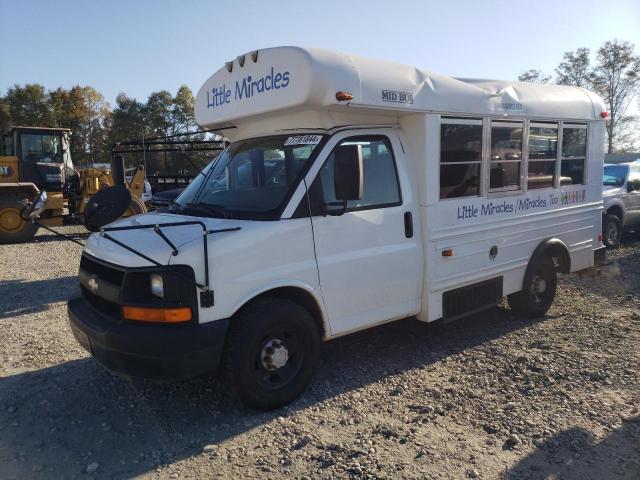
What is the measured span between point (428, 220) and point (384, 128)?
2.98 ft

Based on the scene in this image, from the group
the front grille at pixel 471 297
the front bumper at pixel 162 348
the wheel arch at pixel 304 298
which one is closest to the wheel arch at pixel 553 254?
the front grille at pixel 471 297

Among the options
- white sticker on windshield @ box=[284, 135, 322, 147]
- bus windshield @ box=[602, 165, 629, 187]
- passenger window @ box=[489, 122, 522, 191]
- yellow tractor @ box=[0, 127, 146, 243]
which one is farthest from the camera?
yellow tractor @ box=[0, 127, 146, 243]

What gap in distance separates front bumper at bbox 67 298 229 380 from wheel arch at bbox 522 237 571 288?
3.86 metres

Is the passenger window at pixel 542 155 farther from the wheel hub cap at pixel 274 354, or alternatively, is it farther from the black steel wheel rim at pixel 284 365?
the wheel hub cap at pixel 274 354

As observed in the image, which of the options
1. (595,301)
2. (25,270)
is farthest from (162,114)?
(595,301)

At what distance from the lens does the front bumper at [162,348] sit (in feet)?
11.3

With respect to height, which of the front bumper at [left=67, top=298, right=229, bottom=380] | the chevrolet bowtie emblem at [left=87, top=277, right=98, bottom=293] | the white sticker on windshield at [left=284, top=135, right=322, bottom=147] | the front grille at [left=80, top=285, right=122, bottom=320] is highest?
the white sticker on windshield at [left=284, top=135, right=322, bottom=147]

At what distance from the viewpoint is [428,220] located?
474 cm

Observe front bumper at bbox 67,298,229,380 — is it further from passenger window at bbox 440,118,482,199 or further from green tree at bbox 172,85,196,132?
green tree at bbox 172,85,196,132

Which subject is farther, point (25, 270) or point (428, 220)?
point (25, 270)

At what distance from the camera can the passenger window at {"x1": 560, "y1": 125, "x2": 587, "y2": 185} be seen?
628 cm

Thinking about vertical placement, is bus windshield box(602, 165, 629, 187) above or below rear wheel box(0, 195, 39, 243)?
above

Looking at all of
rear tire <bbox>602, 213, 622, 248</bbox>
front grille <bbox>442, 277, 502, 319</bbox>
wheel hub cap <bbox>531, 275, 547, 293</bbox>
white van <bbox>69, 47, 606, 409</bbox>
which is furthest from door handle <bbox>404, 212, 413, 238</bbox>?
rear tire <bbox>602, 213, 622, 248</bbox>

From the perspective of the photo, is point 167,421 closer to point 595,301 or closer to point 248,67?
point 248,67
